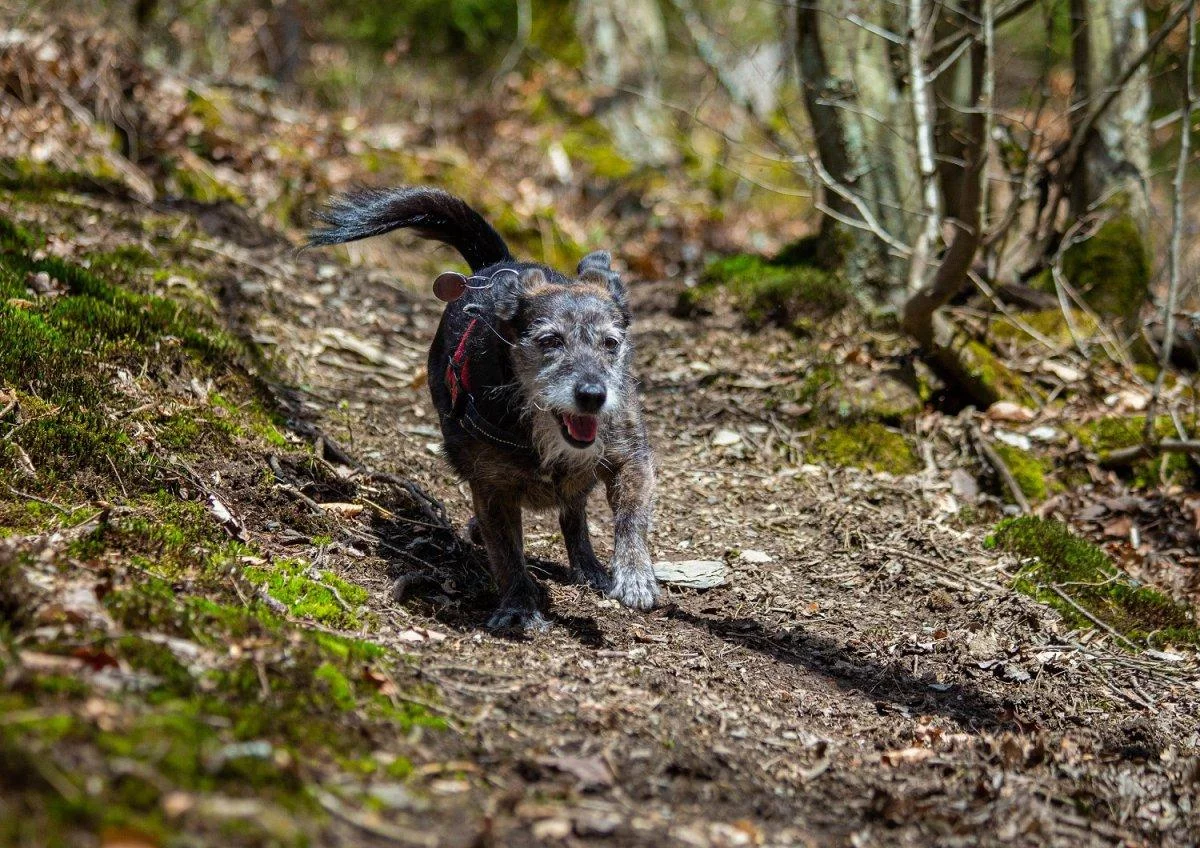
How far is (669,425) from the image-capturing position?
7.46 m

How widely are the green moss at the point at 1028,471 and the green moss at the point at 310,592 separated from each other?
422cm

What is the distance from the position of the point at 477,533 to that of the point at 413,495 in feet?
1.37

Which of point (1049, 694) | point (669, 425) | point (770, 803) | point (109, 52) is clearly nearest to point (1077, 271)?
point (669, 425)

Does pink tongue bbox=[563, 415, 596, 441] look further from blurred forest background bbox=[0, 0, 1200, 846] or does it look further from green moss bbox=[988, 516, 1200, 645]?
green moss bbox=[988, 516, 1200, 645]

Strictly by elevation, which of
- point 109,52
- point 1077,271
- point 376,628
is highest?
point 109,52

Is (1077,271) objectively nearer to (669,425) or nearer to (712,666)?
(669,425)

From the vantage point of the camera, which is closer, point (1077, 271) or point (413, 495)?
point (413, 495)

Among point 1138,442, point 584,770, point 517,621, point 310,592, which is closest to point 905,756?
point 584,770

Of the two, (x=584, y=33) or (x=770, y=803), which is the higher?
(x=584, y=33)

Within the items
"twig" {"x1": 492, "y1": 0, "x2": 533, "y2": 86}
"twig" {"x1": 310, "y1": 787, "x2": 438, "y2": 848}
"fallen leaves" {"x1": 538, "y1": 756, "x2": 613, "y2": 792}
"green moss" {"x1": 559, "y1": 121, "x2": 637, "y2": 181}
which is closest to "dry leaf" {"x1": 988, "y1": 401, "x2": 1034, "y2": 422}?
"fallen leaves" {"x1": 538, "y1": 756, "x2": 613, "y2": 792}

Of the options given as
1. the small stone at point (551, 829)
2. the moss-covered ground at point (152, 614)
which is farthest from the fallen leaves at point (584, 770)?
the moss-covered ground at point (152, 614)

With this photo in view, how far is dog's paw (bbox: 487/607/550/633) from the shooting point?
4.42m

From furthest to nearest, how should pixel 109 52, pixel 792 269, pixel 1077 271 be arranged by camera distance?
pixel 109 52 → pixel 792 269 → pixel 1077 271

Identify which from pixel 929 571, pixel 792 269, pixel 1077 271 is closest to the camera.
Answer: pixel 929 571
